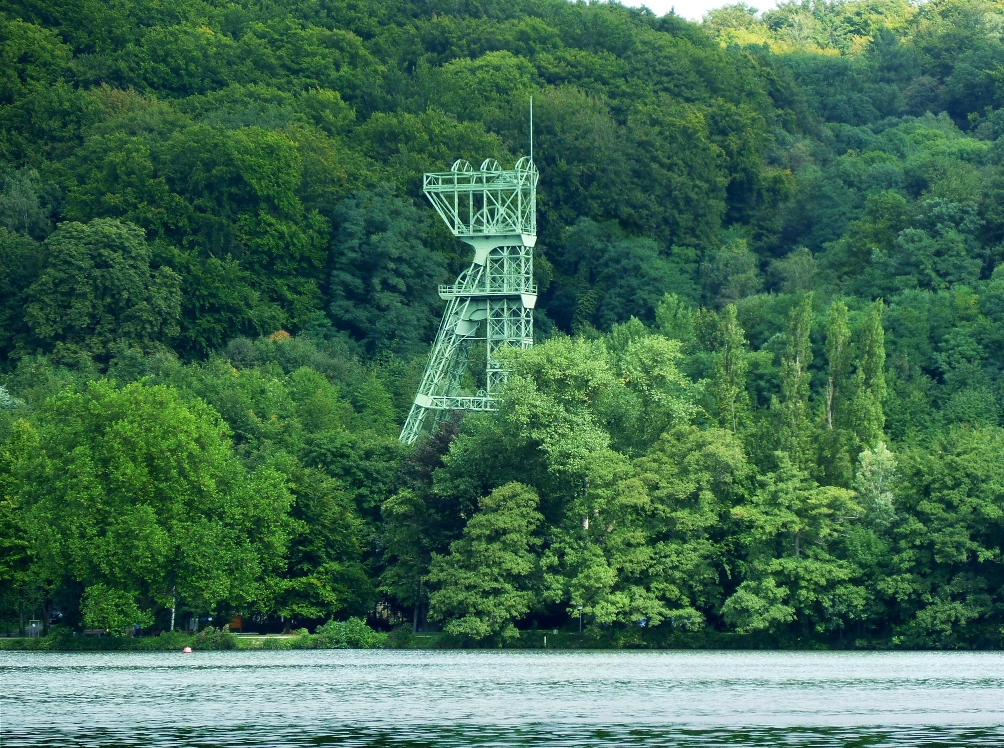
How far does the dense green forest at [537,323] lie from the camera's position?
76.6 m

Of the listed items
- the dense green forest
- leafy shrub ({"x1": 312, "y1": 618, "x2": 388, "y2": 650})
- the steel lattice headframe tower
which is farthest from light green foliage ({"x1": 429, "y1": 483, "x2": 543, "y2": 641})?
the steel lattice headframe tower

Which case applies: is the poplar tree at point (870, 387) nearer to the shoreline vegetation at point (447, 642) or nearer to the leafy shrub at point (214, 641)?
the shoreline vegetation at point (447, 642)

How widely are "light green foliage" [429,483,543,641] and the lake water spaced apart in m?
4.85

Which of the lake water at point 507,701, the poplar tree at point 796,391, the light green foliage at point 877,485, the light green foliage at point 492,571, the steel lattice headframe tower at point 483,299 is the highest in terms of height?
the steel lattice headframe tower at point 483,299

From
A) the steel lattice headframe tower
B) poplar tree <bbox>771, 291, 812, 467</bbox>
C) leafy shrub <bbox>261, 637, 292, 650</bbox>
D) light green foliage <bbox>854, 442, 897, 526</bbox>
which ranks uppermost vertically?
the steel lattice headframe tower

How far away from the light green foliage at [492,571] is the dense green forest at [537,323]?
180 mm

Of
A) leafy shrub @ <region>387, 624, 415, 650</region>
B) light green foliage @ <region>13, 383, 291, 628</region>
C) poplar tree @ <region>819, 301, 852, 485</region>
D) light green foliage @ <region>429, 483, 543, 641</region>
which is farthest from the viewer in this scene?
poplar tree @ <region>819, 301, 852, 485</region>

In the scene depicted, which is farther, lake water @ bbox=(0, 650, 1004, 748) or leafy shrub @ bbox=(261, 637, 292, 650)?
leafy shrub @ bbox=(261, 637, 292, 650)

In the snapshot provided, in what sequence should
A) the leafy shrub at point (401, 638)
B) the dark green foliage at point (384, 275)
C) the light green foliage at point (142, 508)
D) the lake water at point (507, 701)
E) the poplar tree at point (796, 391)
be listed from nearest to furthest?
the lake water at point (507, 701) → the light green foliage at point (142, 508) → the leafy shrub at point (401, 638) → the poplar tree at point (796, 391) → the dark green foliage at point (384, 275)

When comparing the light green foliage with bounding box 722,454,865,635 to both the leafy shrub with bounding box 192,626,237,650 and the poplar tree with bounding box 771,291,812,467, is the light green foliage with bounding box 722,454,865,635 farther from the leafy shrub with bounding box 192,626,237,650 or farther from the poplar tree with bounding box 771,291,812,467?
the leafy shrub with bounding box 192,626,237,650

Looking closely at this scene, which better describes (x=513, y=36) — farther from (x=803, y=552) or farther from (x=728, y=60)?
(x=803, y=552)

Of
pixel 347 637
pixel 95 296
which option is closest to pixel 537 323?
pixel 95 296

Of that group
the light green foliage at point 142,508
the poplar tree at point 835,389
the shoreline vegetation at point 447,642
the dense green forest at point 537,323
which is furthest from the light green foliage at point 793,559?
the light green foliage at point 142,508

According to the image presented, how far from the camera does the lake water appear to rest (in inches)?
1618
